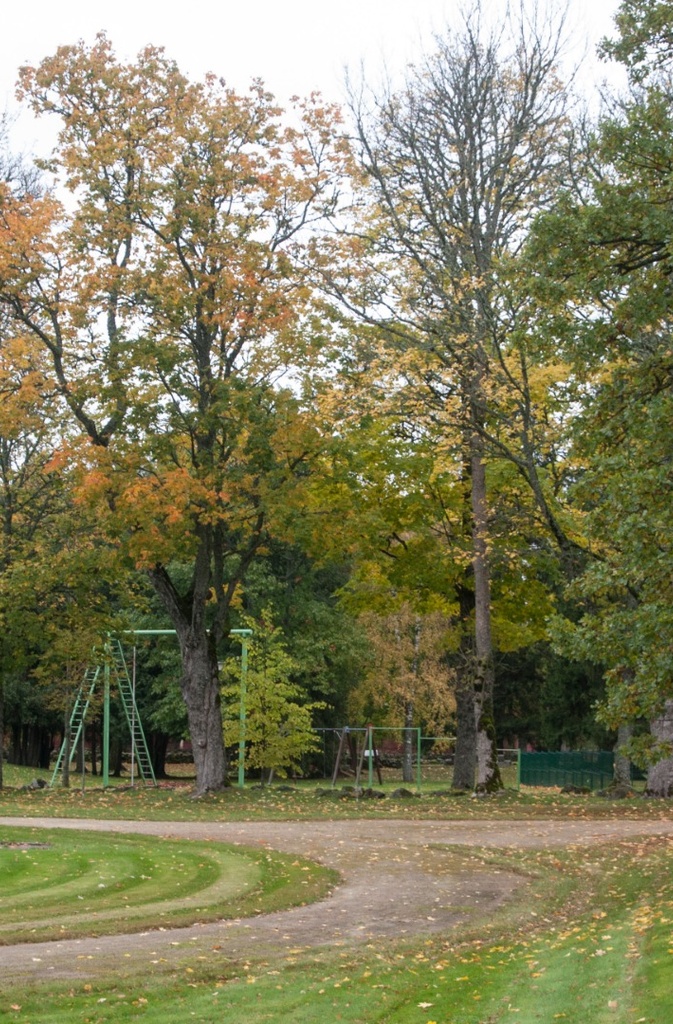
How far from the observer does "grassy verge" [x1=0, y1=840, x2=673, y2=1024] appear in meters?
8.45

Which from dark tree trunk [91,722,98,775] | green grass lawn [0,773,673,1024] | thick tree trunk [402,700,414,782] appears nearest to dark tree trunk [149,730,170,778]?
dark tree trunk [91,722,98,775]

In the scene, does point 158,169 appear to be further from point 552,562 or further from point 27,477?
point 552,562

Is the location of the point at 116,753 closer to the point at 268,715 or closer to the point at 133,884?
the point at 268,715

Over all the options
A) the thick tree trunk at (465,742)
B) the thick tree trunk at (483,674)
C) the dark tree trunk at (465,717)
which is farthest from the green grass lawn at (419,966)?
the thick tree trunk at (465,742)

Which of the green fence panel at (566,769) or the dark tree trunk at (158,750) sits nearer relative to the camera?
the green fence panel at (566,769)

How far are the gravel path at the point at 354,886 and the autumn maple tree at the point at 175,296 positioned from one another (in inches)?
272

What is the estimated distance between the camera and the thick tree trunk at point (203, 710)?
91.8 ft

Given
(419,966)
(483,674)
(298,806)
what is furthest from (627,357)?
(298,806)

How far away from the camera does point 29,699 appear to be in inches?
1989

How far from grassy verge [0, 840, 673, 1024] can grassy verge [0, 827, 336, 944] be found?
188 cm

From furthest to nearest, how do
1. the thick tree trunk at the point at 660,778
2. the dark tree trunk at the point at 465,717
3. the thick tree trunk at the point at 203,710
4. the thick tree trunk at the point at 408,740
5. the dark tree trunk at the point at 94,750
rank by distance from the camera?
the dark tree trunk at the point at 94,750 < the thick tree trunk at the point at 408,740 < the dark tree trunk at the point at 465,717 < the thick tree trunk at the point at 203,710 < the thick tree trunk at the point at 660,778

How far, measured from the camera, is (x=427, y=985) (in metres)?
9.47

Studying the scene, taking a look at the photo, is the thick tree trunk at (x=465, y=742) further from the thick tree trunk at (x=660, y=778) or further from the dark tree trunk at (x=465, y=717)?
the thick tree trunk at (x=660, y=778)

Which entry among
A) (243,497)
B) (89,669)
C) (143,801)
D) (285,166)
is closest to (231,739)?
(89,669)
